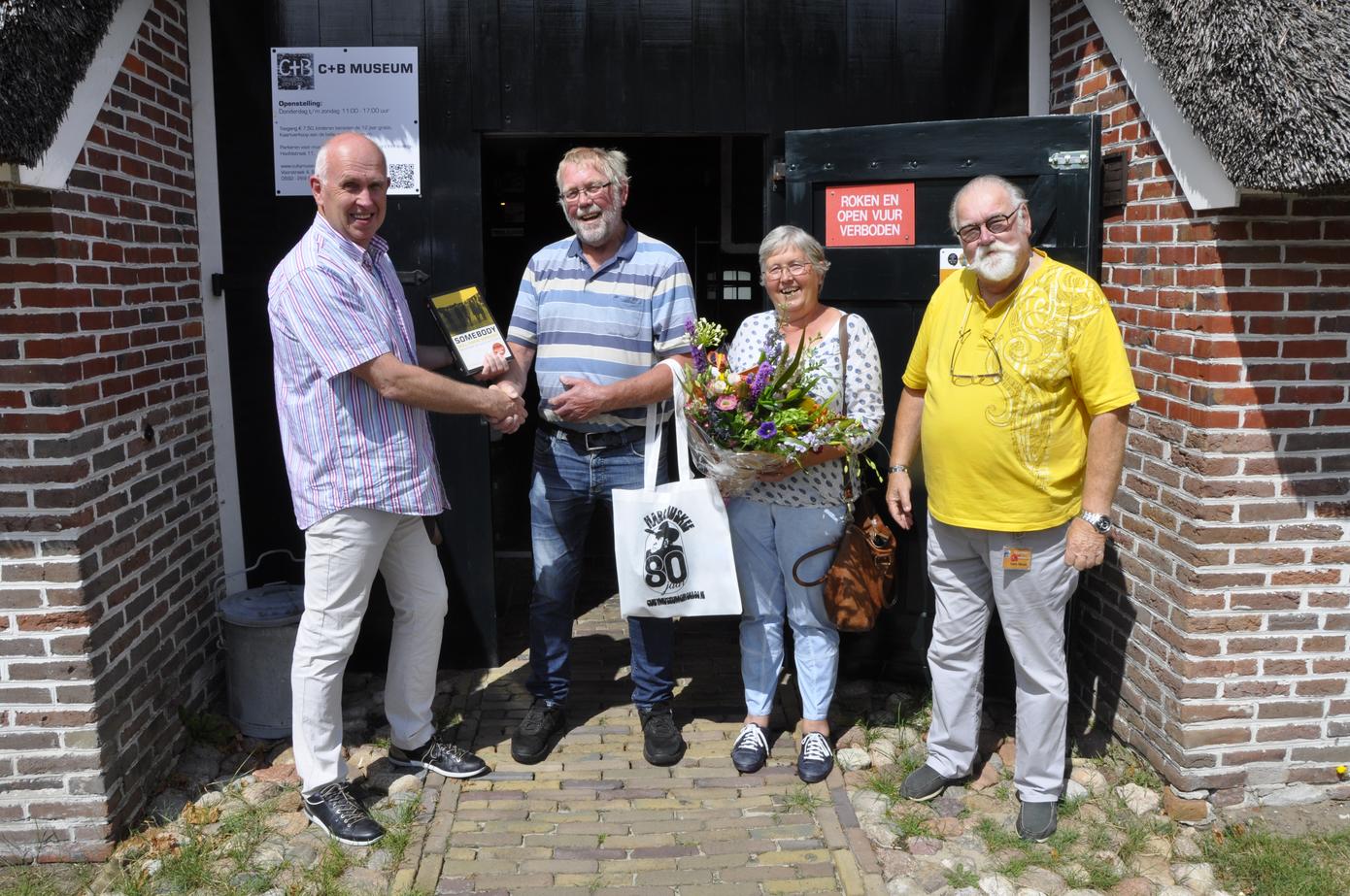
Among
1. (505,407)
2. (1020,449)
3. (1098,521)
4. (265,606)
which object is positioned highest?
(505,407)

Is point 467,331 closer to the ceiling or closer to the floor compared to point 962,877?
closer to the ceiling

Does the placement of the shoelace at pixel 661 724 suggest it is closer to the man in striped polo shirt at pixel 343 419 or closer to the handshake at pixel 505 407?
the man in striped polo shirt at pixel 343 419

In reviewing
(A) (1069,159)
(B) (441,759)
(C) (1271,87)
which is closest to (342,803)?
(B) (441,759)

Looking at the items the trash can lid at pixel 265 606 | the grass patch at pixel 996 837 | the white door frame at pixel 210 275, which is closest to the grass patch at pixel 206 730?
the trash can lid at pixel 265 606

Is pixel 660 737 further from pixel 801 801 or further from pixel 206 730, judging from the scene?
pixel 206 730

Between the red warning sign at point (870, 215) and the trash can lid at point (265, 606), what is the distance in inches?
104

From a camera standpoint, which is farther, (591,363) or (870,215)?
(870,215)

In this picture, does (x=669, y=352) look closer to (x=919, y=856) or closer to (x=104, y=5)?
(x=919, y=856)

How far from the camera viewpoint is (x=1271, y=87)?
2986 mm

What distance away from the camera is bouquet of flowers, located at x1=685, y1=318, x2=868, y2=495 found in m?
3.48

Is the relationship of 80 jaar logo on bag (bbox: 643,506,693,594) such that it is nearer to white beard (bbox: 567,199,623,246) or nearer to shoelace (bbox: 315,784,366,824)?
white beard (bbox: 567,199,623,246)

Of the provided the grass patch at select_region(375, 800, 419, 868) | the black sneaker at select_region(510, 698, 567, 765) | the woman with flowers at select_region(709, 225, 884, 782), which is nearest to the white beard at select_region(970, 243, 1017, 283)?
the woman with flowers at select_region(709, 225, 884, 782)

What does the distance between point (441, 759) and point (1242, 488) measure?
2.96 meters

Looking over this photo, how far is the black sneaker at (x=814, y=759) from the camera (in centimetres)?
384
